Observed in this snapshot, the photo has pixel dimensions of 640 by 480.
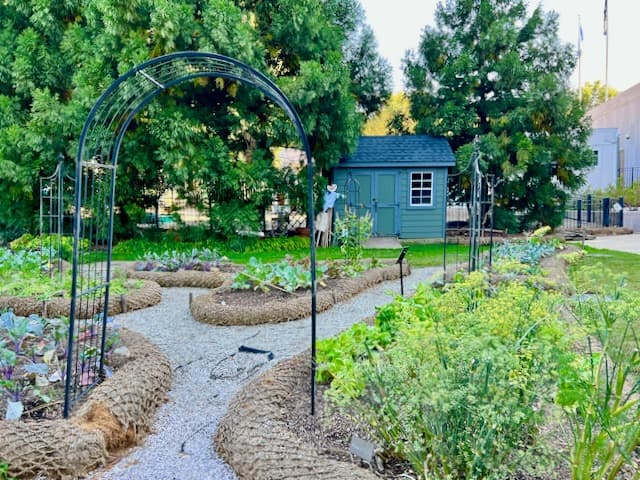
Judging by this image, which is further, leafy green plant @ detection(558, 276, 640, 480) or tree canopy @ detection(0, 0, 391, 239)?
tree canopy @ detection(0, 0, 391, 239)

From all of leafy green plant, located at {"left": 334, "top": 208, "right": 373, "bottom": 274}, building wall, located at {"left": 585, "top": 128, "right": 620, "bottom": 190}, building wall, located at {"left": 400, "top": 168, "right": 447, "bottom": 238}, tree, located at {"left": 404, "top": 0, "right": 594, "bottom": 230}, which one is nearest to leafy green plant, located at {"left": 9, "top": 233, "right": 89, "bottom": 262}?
leafy green plant, located at {"left": 334, "top": 208, "right": 373, "bottom": 274}

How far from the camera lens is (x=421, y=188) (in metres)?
13.0

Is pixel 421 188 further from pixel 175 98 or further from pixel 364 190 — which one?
pixel 175 98

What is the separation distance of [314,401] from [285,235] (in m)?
9.82

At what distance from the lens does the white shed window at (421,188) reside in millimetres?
13008

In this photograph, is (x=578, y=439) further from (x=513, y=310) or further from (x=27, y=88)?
(x=27, y=88)

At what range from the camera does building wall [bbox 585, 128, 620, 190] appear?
19969 millimetres

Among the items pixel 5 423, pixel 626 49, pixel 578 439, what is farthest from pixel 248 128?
pixel 626 49

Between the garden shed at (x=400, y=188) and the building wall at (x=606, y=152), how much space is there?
1020 centimetres

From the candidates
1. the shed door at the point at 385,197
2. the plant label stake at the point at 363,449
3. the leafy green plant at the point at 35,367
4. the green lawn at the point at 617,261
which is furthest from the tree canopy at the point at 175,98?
the plant label stake at the point at 363,449

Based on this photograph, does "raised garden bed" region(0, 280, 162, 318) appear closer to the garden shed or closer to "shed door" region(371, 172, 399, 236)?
the garden shed

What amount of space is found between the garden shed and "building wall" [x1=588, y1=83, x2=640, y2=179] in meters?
11.1

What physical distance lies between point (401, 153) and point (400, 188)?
0.88 metres

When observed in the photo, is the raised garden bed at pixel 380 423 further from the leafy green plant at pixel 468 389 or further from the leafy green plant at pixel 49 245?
the leafy green plant at pixel 49 245
